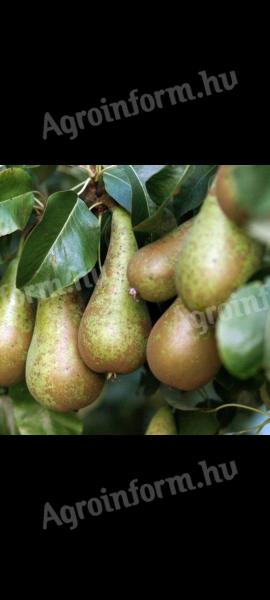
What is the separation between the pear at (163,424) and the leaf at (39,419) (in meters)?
0.18

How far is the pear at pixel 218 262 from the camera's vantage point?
915mm

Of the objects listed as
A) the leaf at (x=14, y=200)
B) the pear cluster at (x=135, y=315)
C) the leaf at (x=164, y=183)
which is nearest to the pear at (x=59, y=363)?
the pear cluster at (x=135, y=315)

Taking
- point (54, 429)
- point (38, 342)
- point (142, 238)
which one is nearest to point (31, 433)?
point (54, 429)

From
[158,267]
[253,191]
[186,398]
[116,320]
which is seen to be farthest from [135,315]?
[253,191]

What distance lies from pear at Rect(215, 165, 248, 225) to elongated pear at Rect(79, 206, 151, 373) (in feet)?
1.12

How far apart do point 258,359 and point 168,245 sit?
28 centimetres

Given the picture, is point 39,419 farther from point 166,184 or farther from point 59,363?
point 166,184

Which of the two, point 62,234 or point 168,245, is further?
point 62,234

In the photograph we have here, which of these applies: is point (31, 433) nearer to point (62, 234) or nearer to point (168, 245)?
point (62, 234)

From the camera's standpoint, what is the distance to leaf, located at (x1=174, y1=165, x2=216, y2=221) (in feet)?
3.59

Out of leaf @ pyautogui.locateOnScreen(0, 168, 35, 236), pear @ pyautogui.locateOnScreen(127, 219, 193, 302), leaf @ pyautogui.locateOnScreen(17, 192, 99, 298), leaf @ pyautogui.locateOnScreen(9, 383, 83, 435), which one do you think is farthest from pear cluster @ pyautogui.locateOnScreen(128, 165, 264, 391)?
leaf @ pyautogui.locateOnScreen(9, 383, 83, 435)

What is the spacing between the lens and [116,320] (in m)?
1.18

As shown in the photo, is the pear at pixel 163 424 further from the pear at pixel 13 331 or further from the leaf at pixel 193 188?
the leaf at pixel 193 188
